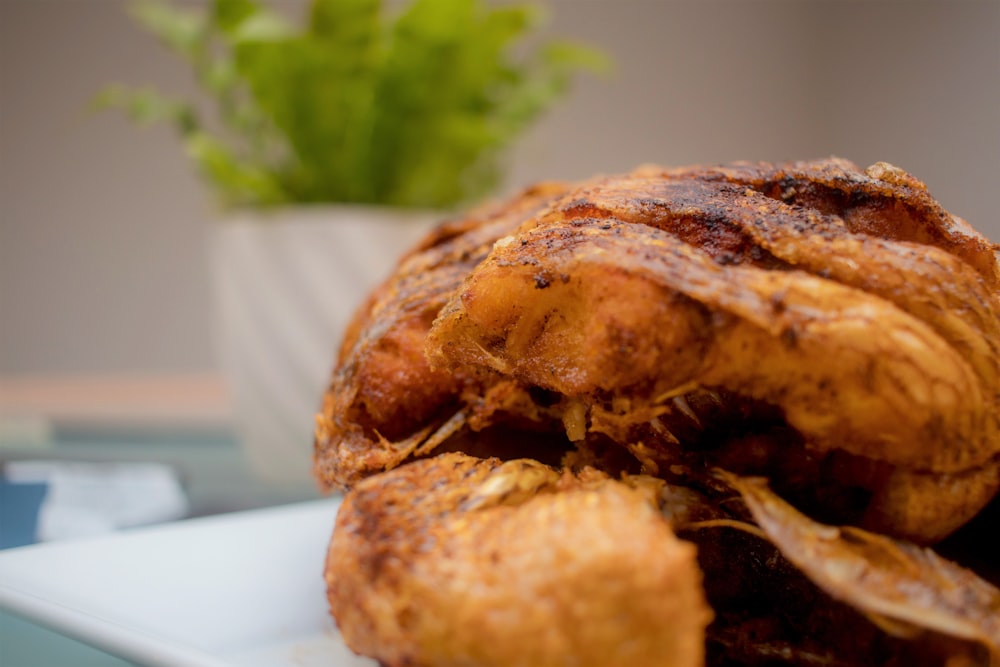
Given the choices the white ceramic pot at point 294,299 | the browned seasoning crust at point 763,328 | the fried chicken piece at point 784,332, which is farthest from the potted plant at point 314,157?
the fried chicken piece at point 784,332

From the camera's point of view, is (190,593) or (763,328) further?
(190,593)

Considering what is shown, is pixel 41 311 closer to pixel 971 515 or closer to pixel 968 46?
pixel 968 46

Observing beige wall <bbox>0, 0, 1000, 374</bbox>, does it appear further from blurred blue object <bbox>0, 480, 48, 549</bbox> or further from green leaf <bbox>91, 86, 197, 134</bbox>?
blurred blue object <bbox>0, 480, 48, 549</bbox>

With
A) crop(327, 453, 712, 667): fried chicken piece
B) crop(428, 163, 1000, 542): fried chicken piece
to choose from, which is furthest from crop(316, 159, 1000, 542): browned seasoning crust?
crop(327, 453, 712, 667): fried chicken piece

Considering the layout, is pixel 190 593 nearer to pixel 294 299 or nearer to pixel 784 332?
pixel 784 332

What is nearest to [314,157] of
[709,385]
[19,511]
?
[19,511]

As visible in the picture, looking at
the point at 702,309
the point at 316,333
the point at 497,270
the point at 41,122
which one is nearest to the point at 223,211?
the point at 316,333
